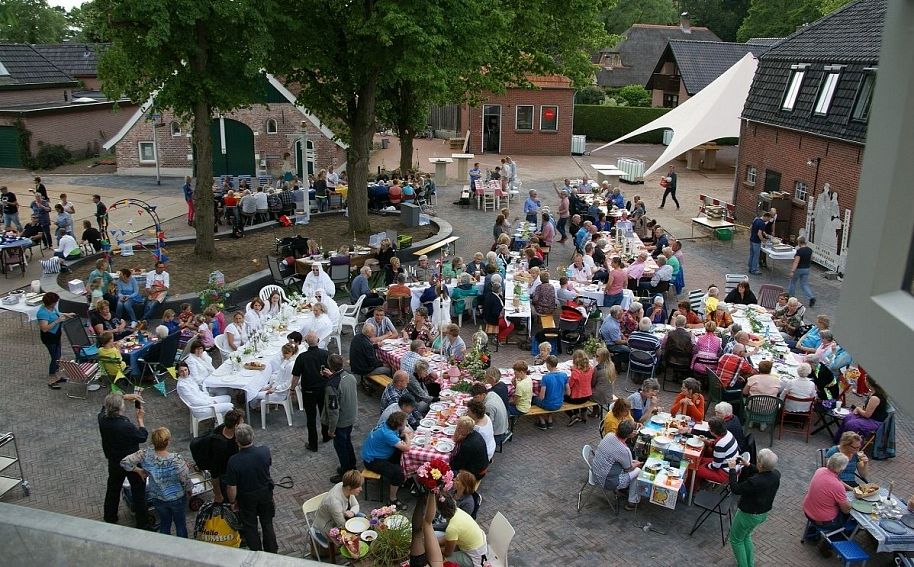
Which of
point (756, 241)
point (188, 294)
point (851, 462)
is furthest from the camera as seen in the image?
point (756, 241)

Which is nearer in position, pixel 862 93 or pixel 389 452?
pixel 389 452

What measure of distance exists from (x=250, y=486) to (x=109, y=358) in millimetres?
5158

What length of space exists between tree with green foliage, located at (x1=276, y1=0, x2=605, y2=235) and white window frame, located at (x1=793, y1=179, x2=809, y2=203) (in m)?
8.62

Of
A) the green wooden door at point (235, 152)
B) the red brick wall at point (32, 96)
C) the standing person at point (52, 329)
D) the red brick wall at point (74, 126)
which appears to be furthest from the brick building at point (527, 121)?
the standing person at point (52, 329)

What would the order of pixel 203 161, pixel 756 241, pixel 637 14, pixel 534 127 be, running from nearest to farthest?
1. pixel 203 161
2. pixel 756 241
3. pixel 534 127
4. pixel 637 14

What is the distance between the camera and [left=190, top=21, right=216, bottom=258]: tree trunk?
57.8 ft

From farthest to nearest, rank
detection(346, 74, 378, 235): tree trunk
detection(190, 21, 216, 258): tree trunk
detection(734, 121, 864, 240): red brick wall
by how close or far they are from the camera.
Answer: detection(346, 74, 378, 235): tree trunk
detection(734, 121, 864, 240): red brick wall
detection(190, 21, 216, 258): tree trunk

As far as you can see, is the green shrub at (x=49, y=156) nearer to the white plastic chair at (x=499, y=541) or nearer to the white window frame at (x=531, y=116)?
the white window frame at (x=531, y=116)

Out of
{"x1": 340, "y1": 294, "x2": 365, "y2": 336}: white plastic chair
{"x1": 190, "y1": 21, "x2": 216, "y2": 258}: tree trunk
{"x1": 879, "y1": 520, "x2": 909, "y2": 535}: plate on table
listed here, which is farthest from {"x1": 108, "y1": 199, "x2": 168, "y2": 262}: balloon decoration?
{"x1": 879, "y1": 520, "x2": 909, "y2": 535}: plate on table

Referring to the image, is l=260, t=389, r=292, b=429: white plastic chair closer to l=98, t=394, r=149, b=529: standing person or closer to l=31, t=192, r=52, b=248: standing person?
l=98, t=394, r=149, b=529: standing person

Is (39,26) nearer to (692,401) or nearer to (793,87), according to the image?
(793,87)

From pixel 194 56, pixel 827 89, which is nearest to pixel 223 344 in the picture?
pixel 194 56

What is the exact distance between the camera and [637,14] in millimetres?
73812

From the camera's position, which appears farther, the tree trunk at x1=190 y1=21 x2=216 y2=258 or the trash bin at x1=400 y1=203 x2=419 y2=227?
the trash bin at x1=400 y1=203 x2=419 y2=227
